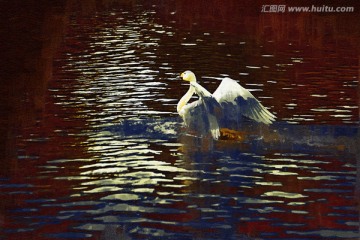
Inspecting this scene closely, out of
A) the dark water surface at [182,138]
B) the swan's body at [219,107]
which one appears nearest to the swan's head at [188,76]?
the swan's body at [219,107]

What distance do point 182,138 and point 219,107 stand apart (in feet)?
1.44

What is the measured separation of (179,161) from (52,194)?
69cm

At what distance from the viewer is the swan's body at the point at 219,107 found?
3916mm

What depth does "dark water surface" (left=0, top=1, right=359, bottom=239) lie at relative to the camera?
9.11ft

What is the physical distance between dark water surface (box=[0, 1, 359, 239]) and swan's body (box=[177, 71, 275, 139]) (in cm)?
Answer: 7

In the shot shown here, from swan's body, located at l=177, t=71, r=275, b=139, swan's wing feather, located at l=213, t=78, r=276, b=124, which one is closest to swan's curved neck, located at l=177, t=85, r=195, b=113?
swan's body, located at l=177, t=71, r=275, b=139

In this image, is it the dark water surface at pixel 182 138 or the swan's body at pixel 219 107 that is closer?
the dark water surface at pixel 182 138

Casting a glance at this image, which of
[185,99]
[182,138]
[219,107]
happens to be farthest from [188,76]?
[182,138]

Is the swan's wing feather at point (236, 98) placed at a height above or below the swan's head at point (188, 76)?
below

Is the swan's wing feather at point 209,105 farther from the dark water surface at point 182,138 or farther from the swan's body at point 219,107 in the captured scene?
the dark water surface at point 182,138

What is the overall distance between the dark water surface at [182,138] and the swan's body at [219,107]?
7 cm

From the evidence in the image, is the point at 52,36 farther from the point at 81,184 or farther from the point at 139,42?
the point at 81,184

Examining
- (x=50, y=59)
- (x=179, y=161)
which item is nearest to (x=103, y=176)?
(x=179, y=161)

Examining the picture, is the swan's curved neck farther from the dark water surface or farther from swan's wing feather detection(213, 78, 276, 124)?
swan's wing feather detection(213, 78, 276, 124)
